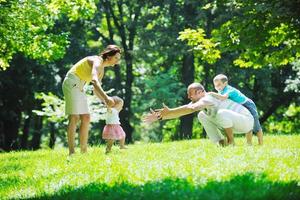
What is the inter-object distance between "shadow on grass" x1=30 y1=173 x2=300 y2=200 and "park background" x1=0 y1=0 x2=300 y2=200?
0.01m

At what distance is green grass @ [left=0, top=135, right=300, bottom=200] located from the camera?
198 inches

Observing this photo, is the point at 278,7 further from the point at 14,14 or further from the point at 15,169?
the point at 14,14

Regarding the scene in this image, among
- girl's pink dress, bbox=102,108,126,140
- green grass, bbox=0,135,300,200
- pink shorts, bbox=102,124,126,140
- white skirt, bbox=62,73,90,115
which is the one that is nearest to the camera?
green grass, bbox=0,135,300,200

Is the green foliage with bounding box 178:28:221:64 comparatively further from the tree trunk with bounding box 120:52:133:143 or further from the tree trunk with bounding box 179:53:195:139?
the tree trunk with bounding box 120:52:133:143

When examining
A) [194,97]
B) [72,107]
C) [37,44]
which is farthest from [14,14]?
[194,97]

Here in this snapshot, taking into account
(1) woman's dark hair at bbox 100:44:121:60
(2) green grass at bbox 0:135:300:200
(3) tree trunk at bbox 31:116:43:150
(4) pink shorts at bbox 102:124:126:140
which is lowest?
(3) tree trunk at bbox 31:116:43:150

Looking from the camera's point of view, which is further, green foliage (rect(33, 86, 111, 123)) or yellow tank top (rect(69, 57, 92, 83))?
green foliage (rect(33, 86, 111, 123))

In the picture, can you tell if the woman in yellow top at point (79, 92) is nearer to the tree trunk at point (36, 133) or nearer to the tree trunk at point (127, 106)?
the tree trunk at point (127, 106)

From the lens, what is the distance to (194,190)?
16.5ft

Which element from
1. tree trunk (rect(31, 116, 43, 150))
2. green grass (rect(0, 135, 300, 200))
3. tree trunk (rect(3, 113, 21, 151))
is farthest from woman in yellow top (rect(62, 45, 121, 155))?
tree trunk (rect(31, 116, 43, 150))

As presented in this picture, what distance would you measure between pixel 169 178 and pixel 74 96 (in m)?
4.55

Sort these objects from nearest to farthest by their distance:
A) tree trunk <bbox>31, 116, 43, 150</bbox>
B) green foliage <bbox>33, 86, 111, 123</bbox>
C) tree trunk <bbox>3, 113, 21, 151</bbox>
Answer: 1. green foliage <bbox>33, 86, 111, 123</bbox>
2. tree trunk <bbox>3, 113, 21, 151</bbox>
3. tree trunk <bbox>31, 116, 43, 150</bbox>

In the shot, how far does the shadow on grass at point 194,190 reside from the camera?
4.80m

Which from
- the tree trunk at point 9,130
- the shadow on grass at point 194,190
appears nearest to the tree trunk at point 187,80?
the tree trunk at point 9,130
